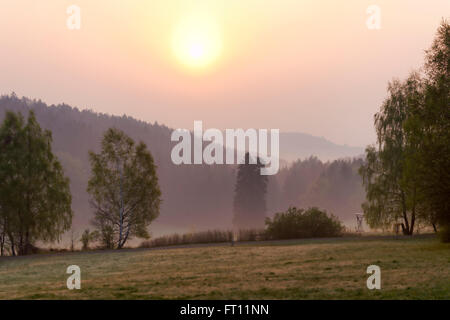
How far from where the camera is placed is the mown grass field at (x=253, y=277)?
13828mm

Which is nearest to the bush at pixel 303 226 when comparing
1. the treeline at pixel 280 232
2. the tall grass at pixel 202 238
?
the treeline at pixel 280 232

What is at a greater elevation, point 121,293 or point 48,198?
point 48,198

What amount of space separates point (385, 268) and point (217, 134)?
17.8 meters

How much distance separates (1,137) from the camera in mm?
38531

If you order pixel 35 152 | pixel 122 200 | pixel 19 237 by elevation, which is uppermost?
pixel 35 152

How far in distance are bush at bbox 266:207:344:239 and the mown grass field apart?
536 inches

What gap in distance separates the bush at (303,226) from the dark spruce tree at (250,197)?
51.0 meters

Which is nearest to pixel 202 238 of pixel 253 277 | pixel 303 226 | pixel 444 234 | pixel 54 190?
pixel 303 226

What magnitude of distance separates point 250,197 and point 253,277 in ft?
250

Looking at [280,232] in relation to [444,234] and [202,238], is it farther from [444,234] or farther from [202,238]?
[444,234]

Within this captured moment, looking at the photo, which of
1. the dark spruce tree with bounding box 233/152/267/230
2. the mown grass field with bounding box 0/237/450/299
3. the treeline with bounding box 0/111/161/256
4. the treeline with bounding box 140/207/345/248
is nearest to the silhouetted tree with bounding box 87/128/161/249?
the treeline with bounding box 0/111/161/256

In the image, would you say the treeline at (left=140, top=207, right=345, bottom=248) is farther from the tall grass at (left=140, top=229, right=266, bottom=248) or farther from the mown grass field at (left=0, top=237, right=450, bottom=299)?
the mown grass field at (left=0, top=237, right=450, bottom=299)
